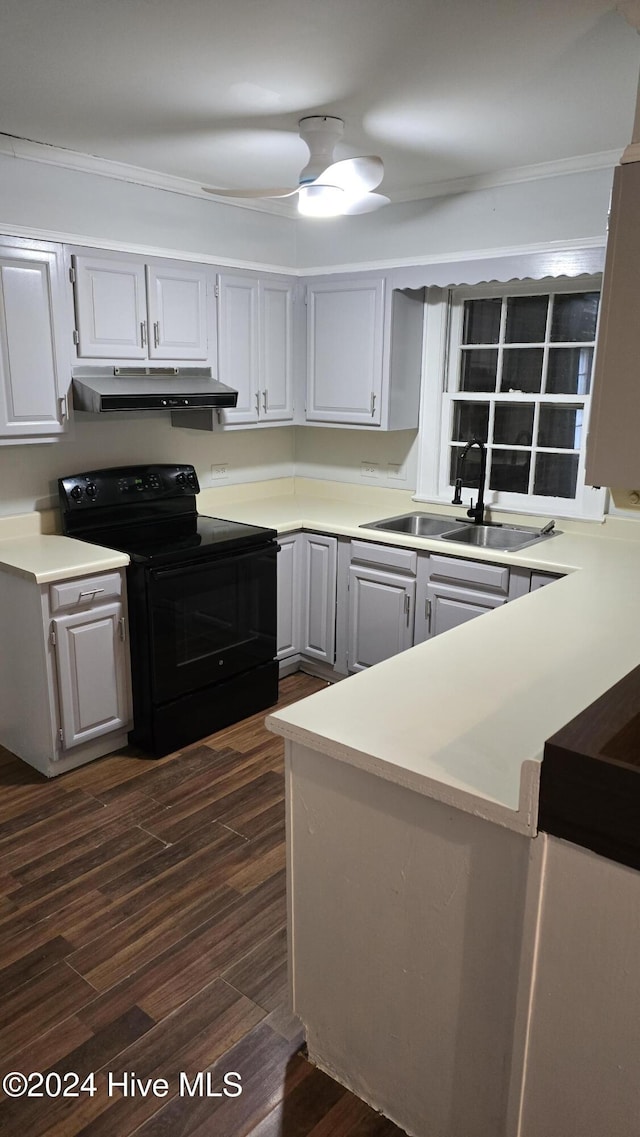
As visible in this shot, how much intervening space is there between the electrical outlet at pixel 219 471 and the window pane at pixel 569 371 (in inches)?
69.7

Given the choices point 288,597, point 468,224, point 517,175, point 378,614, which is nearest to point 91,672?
point 288,597

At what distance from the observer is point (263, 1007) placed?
2037 mm

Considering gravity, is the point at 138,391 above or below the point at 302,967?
above

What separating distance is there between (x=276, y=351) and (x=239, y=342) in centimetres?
26

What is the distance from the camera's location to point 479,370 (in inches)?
154

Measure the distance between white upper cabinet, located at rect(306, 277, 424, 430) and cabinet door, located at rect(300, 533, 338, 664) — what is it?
0.68 m

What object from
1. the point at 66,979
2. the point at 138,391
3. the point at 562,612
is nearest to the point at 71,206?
the point at 138,391

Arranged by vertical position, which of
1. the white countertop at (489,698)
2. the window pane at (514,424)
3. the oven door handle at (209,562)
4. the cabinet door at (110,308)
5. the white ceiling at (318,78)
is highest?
the white ceiling at (318,78)

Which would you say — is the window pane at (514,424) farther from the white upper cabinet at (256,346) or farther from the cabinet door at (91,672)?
the cabinet door at (91,672)

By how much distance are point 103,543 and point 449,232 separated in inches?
86.6

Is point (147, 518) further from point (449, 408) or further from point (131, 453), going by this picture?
point (449, 408)

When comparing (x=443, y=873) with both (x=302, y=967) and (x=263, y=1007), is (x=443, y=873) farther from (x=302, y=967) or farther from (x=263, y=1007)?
(x=263, y=1007)

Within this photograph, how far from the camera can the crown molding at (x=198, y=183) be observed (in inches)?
122

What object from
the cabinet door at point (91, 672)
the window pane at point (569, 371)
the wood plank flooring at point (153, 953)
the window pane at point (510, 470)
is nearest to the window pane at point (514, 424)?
the window pane at point (510, 470)
